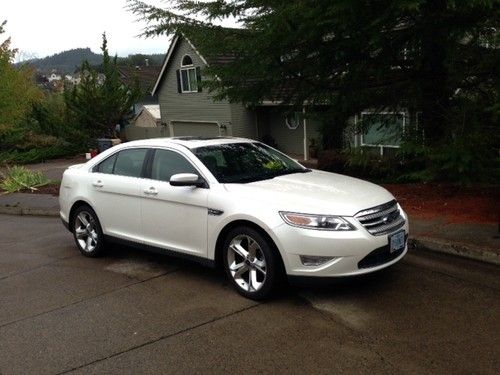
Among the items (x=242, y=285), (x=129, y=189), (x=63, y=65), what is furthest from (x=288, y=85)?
(x=63, y=65)

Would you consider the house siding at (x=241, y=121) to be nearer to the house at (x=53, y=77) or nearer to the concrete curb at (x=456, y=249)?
the concrete curb at (x=456, y=249)

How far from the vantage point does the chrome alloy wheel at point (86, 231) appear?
6688mm

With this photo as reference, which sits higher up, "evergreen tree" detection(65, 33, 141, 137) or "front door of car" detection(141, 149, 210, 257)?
"evergreen tree" detection(65, 33, 141, 137)

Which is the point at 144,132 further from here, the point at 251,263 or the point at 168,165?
the point at 251,263

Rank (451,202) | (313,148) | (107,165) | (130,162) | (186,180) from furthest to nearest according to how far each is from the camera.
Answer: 1. (313,148)
2. (451,202)
3. (107,165)
4. (130,162)
5. (186,180)

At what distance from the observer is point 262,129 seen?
2530 cm

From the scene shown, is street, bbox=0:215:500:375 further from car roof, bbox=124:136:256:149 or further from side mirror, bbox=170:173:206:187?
car roof, bbox=124:136:256:149

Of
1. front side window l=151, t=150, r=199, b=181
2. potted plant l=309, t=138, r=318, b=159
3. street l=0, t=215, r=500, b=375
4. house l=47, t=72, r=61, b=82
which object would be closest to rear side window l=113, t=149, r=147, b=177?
front side window l=151, t=150, r=199, b=181

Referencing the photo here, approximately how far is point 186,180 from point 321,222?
1483mm

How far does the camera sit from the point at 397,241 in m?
4.81

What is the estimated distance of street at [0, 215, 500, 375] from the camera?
3691 mm

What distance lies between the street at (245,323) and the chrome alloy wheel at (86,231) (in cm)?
64

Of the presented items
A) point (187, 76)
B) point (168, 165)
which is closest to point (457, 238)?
point (168, 165)

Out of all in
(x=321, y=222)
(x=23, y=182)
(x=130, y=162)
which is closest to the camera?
(x=321, y=222)
